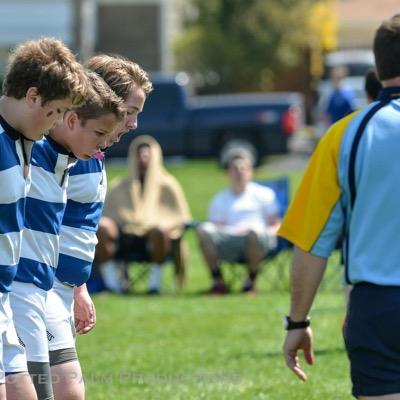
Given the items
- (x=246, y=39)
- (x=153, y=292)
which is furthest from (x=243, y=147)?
(x=153, y=292)

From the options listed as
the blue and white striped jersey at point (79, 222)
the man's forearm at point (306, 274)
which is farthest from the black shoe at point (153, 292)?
the man's forearm at point (306, 274)

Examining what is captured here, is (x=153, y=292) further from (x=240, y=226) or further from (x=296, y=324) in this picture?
(x=296, y=324)

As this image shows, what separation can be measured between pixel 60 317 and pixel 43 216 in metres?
0.53

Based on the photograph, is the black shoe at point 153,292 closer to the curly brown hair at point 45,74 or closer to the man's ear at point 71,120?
the man's ear at point 71,120

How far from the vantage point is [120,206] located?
14.0 m

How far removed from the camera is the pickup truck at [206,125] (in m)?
28.1

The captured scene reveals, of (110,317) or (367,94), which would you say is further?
(110,317)

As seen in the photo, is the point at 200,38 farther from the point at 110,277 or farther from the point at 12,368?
the point at 12,368

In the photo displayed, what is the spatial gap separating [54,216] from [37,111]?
0.72 metres

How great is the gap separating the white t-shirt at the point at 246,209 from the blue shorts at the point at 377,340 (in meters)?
9.61

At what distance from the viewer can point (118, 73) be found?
16.9ft

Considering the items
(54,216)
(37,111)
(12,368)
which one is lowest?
(12,368)

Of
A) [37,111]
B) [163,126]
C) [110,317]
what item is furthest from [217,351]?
[163,126]

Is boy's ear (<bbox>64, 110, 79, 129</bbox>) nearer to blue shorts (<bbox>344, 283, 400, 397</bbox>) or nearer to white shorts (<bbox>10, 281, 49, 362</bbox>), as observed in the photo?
white shorts (<bbox>10, 281, 49, 362</bbox>)
